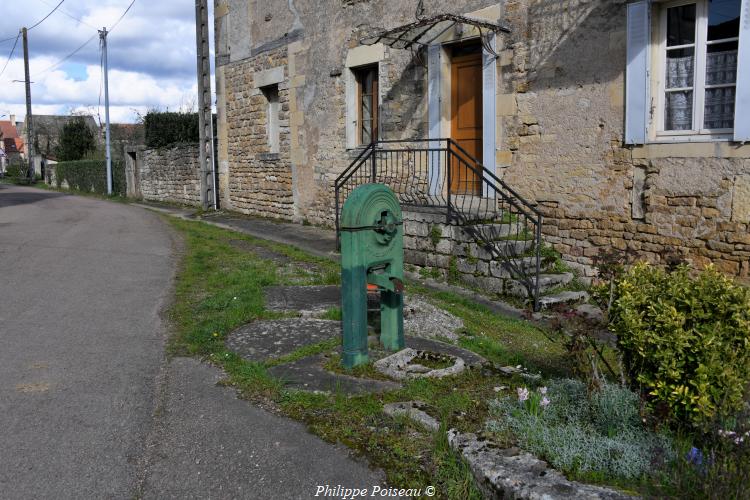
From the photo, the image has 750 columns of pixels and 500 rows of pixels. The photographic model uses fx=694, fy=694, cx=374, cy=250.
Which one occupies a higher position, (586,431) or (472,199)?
(472,199)

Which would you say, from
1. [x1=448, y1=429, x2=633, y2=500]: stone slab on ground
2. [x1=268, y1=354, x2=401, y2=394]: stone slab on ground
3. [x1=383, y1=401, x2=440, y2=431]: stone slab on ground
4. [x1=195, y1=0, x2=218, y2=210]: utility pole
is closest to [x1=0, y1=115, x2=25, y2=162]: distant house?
[x1=195, y1=0, x2=218, y2=210]: utility pole

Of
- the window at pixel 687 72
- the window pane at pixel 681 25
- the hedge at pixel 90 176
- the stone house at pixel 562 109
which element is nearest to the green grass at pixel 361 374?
the stone house at pixel 562 109

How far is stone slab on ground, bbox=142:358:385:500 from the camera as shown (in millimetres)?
3342

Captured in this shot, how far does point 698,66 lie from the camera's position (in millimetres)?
7695

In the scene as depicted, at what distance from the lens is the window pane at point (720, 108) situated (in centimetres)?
750

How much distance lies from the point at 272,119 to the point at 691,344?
13.7 metres

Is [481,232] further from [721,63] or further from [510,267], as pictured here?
[721,63]

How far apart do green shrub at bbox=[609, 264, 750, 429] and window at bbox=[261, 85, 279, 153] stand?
1315 centimetres

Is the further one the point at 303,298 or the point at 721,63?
the point at 721,63

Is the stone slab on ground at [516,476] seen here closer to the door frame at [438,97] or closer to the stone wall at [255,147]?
the door frame at [438,97]

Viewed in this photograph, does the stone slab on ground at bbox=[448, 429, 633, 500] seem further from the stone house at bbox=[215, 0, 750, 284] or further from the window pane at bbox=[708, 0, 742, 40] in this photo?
the window pane at bbox=[708, 0, 742, 40]

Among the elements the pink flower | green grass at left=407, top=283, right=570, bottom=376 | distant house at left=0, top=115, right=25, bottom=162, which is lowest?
green grass at left=407, top=283, right=570, bottom=376

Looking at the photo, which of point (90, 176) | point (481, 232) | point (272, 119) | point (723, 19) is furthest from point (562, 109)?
point (90, 176)

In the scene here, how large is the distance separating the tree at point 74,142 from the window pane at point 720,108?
36.0 m
